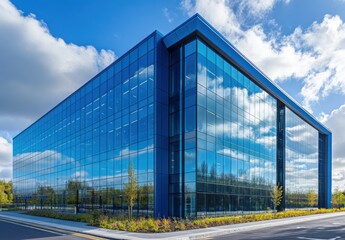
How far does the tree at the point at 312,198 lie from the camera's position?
53.5 m

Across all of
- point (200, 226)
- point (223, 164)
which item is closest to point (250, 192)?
point (223, 164)

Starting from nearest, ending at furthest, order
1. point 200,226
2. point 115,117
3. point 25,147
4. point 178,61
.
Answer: point 200,226, point 178,61, point 115,117, point 25,147

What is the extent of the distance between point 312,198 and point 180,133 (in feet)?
127

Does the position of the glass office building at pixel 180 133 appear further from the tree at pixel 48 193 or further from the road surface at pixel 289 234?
the road surface at pixel 289 234

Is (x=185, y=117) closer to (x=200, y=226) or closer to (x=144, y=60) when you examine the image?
(x=144, y=60)

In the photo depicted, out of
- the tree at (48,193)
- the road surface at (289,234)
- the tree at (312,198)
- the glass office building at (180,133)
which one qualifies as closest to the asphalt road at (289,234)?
the road surface at (289,234)

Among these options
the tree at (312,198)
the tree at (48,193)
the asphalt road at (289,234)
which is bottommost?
the tree at (312,198)

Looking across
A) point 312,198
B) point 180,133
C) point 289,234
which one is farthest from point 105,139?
point 312,198

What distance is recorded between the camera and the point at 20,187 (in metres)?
66.6

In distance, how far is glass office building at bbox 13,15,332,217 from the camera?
2684 centimetres

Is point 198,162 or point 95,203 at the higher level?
point 198,162

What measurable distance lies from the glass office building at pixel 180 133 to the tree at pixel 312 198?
7634 mm

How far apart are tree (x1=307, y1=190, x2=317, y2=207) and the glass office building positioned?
7.63 metres

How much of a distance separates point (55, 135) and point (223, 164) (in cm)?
3129
